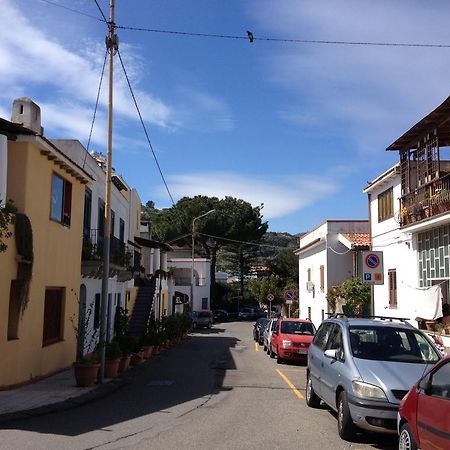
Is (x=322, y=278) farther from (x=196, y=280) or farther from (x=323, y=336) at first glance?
(x=196, y=280)

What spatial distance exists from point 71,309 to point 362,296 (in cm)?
1544

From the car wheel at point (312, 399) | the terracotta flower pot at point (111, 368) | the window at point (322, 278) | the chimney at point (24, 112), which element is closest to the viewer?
the car wheel at point (312, 399)

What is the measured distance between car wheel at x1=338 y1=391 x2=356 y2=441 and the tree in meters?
55.6

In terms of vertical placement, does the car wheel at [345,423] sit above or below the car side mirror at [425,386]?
below

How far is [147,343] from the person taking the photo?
22266 mm

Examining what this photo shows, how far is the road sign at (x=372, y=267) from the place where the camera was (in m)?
14.6

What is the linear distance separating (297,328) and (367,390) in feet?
50.0

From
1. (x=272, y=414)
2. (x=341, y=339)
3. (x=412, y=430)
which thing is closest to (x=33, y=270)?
(x=272, y=414)

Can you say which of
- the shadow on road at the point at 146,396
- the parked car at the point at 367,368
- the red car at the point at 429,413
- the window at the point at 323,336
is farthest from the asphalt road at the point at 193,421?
the red car at the point at 429,413

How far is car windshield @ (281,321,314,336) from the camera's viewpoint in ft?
72.9

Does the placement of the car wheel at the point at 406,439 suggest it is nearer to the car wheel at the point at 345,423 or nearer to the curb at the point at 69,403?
the car wheel at the point at 345,423

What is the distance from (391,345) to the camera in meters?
8.88

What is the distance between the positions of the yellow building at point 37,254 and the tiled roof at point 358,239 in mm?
16796

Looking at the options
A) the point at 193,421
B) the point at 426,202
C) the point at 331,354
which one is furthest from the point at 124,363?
the point at 426,202
